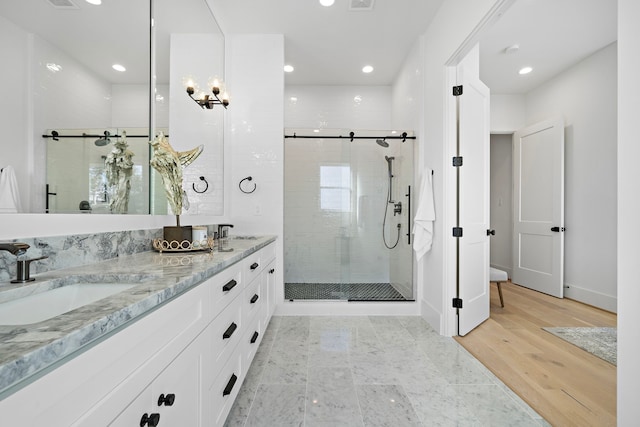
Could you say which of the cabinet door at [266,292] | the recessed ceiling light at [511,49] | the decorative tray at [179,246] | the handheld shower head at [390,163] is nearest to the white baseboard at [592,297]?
the handheld shower head at [390,163]

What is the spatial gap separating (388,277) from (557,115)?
10.5 feet

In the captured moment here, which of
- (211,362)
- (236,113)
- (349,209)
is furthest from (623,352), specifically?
(236,113)

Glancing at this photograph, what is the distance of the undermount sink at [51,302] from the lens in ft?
2.47

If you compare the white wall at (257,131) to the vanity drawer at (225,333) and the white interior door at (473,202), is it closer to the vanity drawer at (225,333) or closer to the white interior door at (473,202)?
the vanity drawer at (225,333)

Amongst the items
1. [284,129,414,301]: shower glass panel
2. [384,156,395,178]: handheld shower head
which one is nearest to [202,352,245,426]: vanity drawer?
[284,129,414,301]: shower glass panel

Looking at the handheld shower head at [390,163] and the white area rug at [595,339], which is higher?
the handheld shower head at [390,163]

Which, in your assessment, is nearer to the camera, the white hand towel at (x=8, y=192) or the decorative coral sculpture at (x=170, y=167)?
the white hand towel at (x=8, y=192)

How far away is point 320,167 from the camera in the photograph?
363cm

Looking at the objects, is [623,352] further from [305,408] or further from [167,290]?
[167,290]

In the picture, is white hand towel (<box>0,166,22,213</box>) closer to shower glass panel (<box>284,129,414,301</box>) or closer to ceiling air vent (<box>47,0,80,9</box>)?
ceiling air vent (<box>47,0,80,9</box>)

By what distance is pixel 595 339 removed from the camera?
2506mm

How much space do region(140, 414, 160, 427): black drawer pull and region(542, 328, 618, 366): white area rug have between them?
2.88m

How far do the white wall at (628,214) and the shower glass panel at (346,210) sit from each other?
2.33 metres

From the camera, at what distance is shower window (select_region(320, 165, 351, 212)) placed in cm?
360
